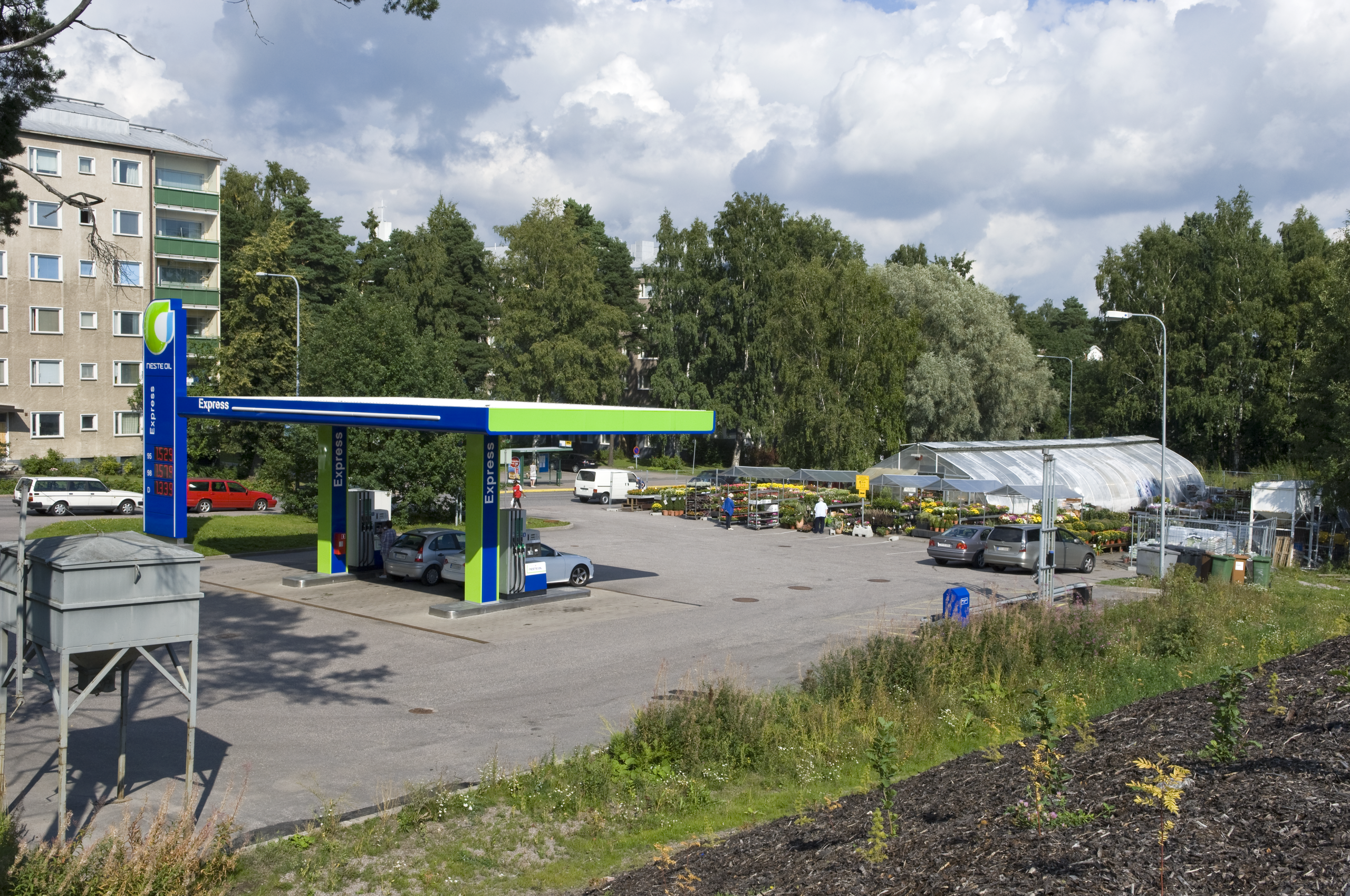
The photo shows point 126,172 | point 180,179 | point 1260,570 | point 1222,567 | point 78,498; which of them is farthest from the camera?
point 180,179

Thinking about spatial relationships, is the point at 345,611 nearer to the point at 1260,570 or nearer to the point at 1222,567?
the point at 1222,567

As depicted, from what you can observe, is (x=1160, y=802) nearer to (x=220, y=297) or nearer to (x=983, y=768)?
(x=983, y=768)

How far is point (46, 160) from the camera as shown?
1973 inches

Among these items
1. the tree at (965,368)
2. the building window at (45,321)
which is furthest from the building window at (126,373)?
the tree at (965,368)

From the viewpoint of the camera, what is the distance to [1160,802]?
19.9 ft

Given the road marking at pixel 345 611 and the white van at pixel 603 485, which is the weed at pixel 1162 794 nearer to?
the road marking at pixel 345 611

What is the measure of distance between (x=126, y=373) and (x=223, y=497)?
1913 cm

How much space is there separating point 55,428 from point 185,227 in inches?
522

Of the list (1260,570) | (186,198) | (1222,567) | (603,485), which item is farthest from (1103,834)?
(186,198)

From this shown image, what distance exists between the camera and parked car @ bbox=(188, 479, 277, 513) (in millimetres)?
37562

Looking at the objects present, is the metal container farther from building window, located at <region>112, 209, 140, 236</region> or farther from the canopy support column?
building window, located at <region>112, 209, 140, 236</region>

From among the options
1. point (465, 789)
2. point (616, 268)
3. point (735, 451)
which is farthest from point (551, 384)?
point (465, 789)

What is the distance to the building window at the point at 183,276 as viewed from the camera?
55.6 meters

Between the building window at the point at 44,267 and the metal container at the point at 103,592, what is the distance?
49032mm
